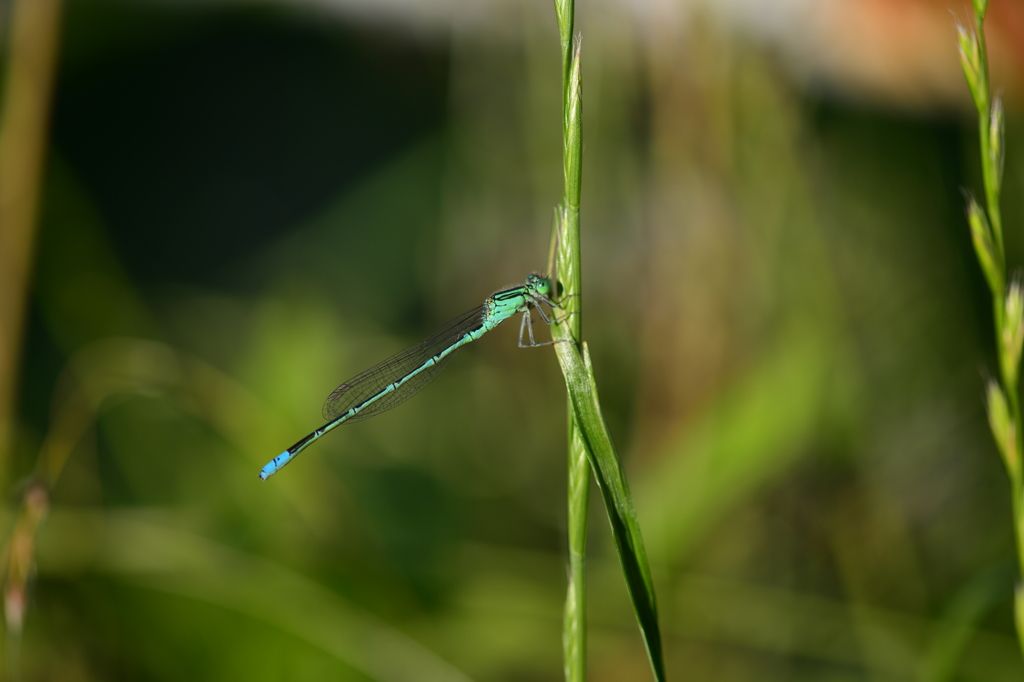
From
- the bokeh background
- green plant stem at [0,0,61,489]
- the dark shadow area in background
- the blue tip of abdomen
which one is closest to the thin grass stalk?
the bokeh background

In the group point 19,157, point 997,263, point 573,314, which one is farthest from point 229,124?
point 997,263

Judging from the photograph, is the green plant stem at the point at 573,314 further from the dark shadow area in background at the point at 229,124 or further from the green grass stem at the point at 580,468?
the dark shadow area in background at the point at 229,124

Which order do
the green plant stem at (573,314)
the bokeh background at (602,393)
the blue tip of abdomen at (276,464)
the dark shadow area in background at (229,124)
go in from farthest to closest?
the dark shadow area in background at (229,124)
the blue tip of abdomen at (276,464)
the bokeh background at (602,393)
the green plant stem at (573,314)

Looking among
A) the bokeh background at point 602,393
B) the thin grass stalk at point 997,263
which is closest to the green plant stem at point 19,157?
the bokeh background at point 602,393

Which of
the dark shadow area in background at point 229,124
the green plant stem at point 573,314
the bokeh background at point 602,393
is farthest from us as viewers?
the dark shadow area in background at point 229,124

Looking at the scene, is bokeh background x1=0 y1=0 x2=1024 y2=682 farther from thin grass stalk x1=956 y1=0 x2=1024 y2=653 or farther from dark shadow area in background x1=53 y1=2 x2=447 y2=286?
thin grass stalk x1=956 y1=0 x2=1024 y2=653

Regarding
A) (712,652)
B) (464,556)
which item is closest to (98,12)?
(464,556)

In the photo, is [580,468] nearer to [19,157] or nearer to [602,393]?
[602,393]
